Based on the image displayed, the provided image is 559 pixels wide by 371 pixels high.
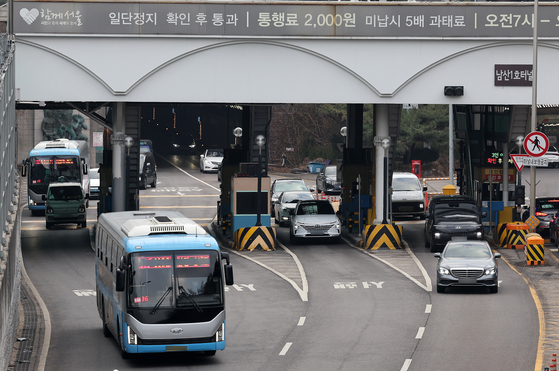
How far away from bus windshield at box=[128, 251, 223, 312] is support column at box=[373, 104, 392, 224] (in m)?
17.9

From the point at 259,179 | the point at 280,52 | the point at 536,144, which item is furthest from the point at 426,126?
the point at 536,144

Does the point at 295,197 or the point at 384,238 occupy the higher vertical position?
the point at 295,197

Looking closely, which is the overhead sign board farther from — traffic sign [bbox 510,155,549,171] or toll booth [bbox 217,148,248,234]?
toll booth [bbox 217,148,248,234]

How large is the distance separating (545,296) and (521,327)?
434cm

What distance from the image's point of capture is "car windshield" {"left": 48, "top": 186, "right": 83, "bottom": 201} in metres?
41.8

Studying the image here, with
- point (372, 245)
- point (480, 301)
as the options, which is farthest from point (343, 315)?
point (372, 245)

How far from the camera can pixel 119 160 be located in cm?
3428

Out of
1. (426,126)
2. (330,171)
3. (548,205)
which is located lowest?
(548,205)

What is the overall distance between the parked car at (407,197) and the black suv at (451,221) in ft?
26.5

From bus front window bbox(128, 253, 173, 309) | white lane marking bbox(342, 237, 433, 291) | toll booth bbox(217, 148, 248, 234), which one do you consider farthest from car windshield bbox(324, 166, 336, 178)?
bus front window bbox(128, 253, 173, 309)

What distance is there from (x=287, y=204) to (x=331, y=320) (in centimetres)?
2067

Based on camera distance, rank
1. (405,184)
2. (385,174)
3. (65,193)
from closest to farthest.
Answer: (385,174)
(65,193)
(405,184)

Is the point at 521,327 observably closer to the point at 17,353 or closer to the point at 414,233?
the point at 17,353

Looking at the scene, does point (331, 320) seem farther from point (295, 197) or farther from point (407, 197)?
point (407, 197)
